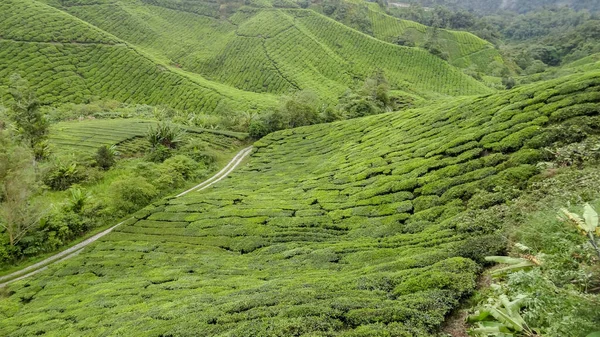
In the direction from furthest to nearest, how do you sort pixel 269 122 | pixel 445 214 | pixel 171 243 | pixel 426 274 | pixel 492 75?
1. pixel 492 75
2. pixel 269 122
3. pixel 171 243
4. pixel 445 214
5. pixel 426 274

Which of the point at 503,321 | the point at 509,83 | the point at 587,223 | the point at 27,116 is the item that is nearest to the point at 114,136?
the point at 27,116

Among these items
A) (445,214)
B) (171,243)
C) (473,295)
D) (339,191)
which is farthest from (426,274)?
(171,243)

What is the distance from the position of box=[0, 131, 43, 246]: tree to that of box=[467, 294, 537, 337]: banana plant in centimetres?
2834

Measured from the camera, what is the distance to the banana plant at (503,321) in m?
6.55

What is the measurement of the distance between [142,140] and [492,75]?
10461 centimetres

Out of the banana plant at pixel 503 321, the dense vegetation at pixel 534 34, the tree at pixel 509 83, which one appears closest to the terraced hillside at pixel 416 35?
the dense vegetation at pixel 534 34

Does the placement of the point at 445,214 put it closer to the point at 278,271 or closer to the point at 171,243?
the point at 278,271

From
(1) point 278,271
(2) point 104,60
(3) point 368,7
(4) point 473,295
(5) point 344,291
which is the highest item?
(3) point 368,7

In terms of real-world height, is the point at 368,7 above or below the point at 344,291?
above

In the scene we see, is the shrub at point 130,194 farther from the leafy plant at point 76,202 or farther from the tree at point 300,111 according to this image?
the tree at point 300,111

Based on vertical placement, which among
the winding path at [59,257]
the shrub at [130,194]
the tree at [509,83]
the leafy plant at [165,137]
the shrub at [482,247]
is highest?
the tree at [509,83]

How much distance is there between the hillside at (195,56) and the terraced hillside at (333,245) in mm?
44917

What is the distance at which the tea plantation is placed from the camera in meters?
43.1

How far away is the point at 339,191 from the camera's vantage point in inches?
981
